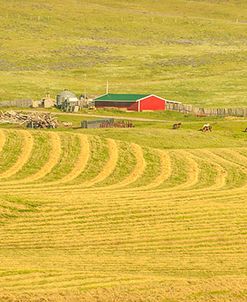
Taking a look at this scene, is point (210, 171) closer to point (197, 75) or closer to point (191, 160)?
point (191, 160)

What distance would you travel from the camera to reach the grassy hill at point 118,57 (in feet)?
449

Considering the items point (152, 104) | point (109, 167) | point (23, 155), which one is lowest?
point (109, 167)

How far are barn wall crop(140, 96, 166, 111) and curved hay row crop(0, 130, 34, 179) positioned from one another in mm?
52516

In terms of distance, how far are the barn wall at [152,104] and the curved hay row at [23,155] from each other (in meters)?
52.5

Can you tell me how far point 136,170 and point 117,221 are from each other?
15985 mm

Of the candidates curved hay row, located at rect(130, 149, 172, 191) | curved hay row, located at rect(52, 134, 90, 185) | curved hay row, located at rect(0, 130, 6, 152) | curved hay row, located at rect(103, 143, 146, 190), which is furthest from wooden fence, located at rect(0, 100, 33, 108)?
curved hay row, located at rect(130, 149, 172, 191)

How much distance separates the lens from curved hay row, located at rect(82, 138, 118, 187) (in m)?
50.1

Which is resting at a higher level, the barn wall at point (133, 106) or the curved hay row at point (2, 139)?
the barn wall at point (133, 106)

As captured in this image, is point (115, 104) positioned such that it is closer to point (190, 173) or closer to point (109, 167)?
point (109, 167)

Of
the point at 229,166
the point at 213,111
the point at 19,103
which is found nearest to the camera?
the point at 229,166

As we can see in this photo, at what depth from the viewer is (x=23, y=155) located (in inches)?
2169

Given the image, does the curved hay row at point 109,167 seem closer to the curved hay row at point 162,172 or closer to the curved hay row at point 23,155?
the curved hay row at point 162,172

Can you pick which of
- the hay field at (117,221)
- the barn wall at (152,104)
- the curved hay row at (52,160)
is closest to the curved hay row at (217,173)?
the hay field at (117,221)

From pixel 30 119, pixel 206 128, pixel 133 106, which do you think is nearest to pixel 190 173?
pixel 206 128
